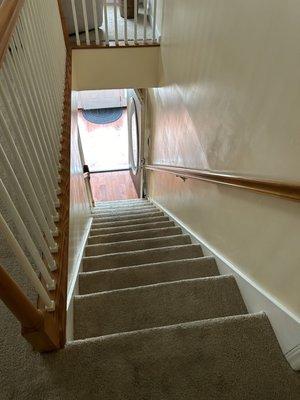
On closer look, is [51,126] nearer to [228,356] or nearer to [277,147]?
[277,147]

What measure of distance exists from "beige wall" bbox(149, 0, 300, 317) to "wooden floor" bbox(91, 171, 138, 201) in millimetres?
4589

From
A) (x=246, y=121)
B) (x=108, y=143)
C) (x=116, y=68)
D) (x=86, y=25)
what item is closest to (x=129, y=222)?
(x=116, y=68)

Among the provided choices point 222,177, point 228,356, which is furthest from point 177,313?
point 222,177

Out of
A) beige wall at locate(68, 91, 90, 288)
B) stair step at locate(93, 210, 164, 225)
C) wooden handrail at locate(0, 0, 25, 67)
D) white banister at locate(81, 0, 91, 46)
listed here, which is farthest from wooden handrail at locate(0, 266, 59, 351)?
white banister at locate(81, 0, 91, 46)

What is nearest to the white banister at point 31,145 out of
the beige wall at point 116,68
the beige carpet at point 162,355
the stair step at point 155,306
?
the beige carpet at point 162,355

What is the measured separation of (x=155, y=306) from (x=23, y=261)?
2.83ft

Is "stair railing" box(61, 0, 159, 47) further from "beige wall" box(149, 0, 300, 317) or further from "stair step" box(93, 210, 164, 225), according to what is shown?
"stair step" box(93, 210, 164, 225)

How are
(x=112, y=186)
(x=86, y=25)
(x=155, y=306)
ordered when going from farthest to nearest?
(x=112, y=186) < (x=86, y=25) < (x=155, y=306)

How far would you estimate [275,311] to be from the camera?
1.38 m

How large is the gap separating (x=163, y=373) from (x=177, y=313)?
1.36 ft

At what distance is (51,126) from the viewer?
1801mm

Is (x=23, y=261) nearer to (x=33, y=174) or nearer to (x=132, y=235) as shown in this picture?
(x=33, y=174)

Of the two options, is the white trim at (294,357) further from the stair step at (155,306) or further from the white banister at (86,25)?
the white banister at (86,25)

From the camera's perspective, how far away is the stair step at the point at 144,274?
190cm
